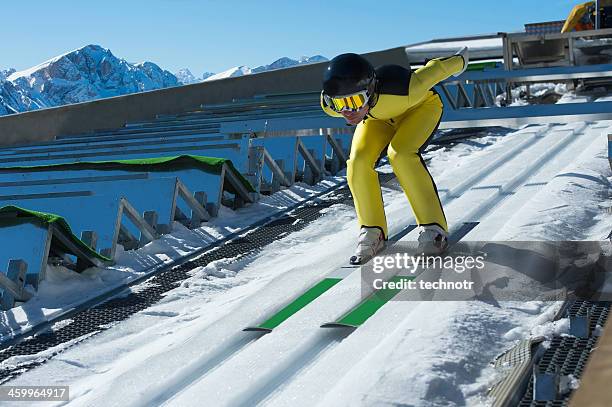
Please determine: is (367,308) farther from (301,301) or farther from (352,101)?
(352,101)

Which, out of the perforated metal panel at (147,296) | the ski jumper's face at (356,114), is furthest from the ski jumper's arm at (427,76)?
the perforated metal panel at (147,296)

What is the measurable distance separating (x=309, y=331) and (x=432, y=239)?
4.22ft

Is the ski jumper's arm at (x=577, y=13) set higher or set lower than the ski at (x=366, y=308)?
higher

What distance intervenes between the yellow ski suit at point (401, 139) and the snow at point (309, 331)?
0.53 meters

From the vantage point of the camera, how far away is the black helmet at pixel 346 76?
4.76 m

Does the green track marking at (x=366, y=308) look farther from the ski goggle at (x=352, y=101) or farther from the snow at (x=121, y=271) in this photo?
the snow at (x=121, y=271)

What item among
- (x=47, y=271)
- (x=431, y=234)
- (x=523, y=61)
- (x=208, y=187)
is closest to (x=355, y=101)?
(x=431, y=234)

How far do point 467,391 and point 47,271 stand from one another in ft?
11.0

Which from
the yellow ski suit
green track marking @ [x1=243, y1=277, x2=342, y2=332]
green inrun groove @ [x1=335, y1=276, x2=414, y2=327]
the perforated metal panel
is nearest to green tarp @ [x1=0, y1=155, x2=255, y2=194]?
the perforated metal panel

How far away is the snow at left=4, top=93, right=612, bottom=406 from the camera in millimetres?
3441

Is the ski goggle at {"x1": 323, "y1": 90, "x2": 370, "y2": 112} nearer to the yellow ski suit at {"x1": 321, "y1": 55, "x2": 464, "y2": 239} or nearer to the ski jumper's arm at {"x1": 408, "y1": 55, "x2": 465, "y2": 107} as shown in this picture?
the yellow ski suit at {"x1": 321, "y1": 55, "x2": 464, "y2": 239}

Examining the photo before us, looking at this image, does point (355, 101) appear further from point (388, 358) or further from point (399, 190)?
point (399, 190)

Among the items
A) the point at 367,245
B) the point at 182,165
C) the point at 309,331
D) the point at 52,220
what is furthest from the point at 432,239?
the point at 182,165

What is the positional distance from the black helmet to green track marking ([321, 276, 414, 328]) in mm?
1083
